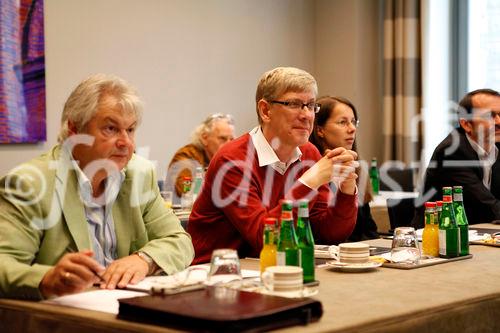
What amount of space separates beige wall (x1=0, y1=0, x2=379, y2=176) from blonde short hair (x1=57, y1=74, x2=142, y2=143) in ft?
9.45

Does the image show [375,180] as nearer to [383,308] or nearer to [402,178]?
[402,178]

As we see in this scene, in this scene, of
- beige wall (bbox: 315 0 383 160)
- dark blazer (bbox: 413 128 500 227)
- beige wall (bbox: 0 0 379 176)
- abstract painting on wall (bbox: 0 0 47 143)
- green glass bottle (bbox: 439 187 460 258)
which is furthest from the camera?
beige wall (bbox: 315 0 383 160)

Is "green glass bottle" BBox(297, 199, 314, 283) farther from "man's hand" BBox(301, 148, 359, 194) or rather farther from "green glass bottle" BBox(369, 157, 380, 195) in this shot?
"green glass bottle" BBox(369, 157, 380, 195)

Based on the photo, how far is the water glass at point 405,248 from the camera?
7.67ft

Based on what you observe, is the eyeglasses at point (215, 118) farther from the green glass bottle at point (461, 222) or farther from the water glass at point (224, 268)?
the water glass at point (224, 268)

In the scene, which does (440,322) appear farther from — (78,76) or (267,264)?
(78,76)

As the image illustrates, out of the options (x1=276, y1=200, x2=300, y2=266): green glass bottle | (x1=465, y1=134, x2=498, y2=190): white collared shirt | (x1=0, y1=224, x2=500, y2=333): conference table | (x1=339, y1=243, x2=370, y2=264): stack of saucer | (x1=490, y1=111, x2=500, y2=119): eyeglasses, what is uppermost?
(x1=490, y1=111, x2=500, y2=119): eyeglasses

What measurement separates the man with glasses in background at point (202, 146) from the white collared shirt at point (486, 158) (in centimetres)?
182

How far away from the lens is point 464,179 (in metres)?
3.86

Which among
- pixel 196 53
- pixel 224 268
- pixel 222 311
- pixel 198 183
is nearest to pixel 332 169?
pixel 224 268

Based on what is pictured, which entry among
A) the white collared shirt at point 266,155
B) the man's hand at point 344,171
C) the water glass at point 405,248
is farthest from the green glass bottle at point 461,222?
the white collared shirt at point 266,155

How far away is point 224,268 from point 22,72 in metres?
3.43

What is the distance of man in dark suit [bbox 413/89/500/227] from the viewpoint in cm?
384

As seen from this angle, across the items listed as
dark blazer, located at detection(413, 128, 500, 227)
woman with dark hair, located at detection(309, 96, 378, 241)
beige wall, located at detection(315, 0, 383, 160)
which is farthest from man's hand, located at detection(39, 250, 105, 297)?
beige wall, located at detection(315, 0, 383, 160)
